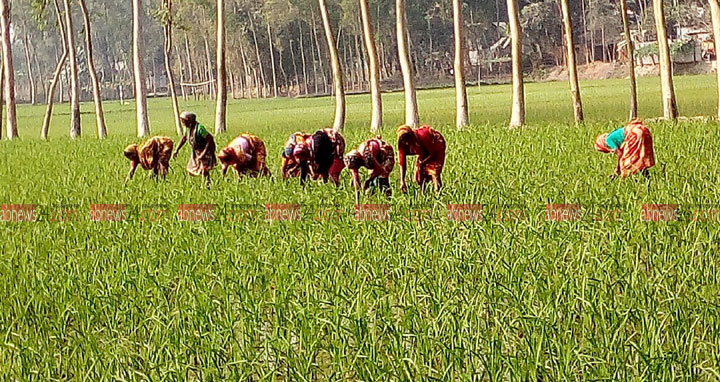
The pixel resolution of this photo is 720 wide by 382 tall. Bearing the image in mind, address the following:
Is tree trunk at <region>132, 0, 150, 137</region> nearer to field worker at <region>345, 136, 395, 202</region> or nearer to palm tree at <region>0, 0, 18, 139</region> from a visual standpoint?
palm tree at <region>0, 0, 18, 139</region>

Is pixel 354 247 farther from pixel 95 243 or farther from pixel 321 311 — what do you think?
pixel 95 243

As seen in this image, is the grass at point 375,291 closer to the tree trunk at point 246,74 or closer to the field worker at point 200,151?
the field worker at point 200,151

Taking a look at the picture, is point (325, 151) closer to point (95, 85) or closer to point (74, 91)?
point (74, 91)

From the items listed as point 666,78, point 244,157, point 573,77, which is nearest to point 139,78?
point 573,77

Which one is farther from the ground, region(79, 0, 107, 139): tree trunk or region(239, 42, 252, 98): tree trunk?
region(239, 42, 252, 98): tree trunk

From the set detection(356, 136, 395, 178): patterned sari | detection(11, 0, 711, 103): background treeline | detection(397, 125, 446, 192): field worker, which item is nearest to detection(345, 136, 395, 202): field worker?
detection(356, 136, 395, 178): patterned sari

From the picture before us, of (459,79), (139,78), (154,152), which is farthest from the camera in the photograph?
(139,78)

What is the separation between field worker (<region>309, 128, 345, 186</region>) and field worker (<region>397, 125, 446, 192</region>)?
75 centimetres

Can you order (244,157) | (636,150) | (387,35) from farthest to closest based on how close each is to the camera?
1. (387,35)
2. (244,157)
3. (636,150)

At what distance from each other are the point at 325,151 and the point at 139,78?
49.0 feet

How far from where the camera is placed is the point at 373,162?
23.2 ft

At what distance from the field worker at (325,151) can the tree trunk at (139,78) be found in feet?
44.5

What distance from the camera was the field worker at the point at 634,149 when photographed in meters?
7.52

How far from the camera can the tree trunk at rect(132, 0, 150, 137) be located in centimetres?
2100
